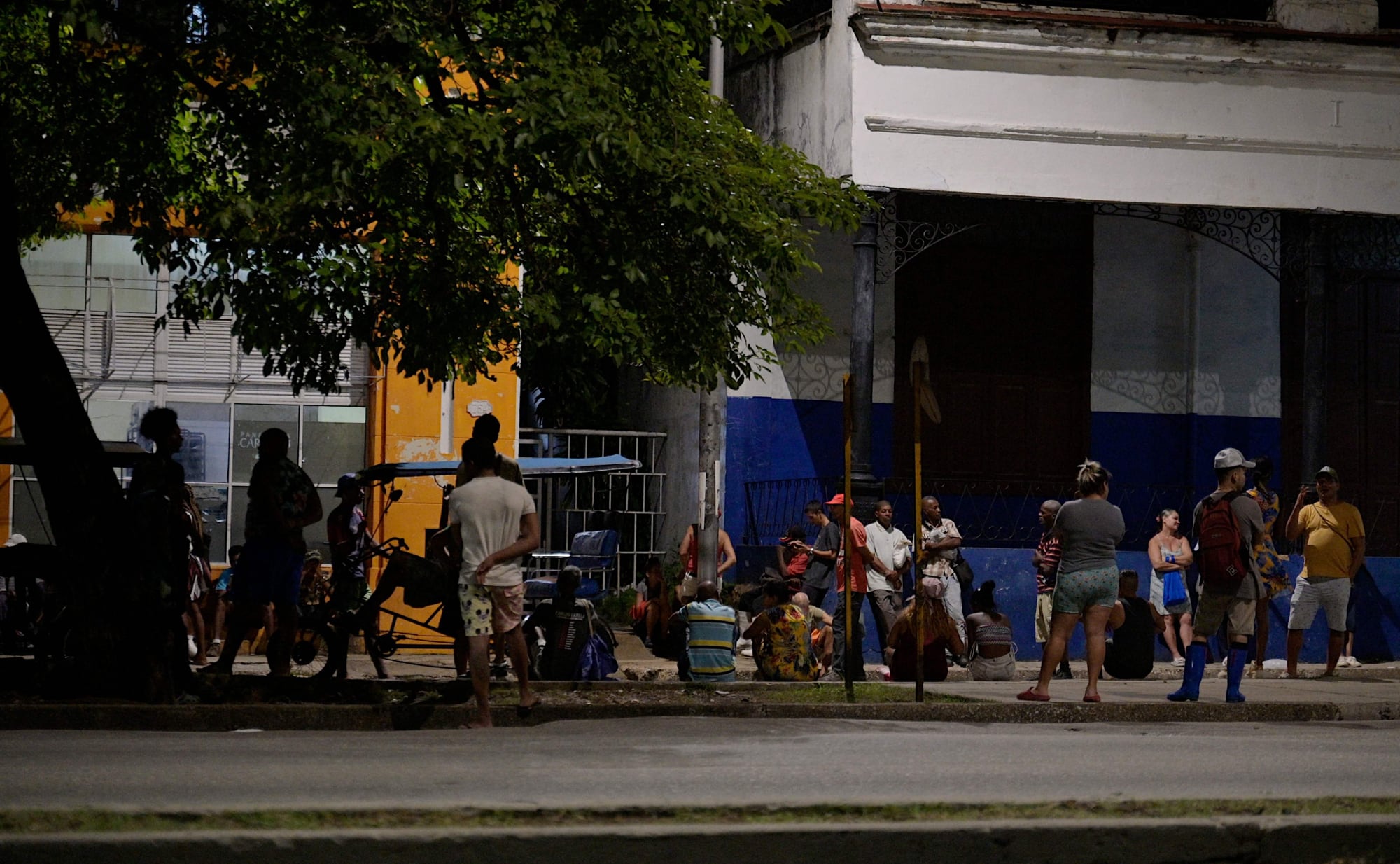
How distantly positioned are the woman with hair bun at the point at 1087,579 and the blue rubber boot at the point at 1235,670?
0.95 meters

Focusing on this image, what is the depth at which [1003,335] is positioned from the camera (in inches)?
835

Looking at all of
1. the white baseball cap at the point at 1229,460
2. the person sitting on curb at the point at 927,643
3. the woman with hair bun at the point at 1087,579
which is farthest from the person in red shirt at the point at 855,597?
the white baseball cap at the point at 1229,460

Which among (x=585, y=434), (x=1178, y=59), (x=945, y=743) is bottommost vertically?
(x=945, y=743)

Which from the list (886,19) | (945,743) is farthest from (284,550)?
(886,19)

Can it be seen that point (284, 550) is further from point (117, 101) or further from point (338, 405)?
point (338, 405)

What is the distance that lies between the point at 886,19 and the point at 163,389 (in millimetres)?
8318

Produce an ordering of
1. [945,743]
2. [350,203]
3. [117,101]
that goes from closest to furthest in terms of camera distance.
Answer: [945,743] < [350,203] < [117,101]

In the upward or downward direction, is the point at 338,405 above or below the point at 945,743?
above

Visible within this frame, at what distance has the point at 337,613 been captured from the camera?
1260 centimetres

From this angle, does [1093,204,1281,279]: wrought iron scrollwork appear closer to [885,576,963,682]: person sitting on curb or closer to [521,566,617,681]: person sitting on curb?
[885,576,963,682]: person sitting on curb

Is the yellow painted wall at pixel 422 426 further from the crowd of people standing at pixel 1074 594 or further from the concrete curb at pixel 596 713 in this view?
the concrete curb at pixel 596 713

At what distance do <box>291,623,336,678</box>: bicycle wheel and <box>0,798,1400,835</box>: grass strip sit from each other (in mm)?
6340

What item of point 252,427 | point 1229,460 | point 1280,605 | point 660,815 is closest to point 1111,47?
point 1280,605

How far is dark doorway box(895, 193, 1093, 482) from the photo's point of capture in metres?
20.9
